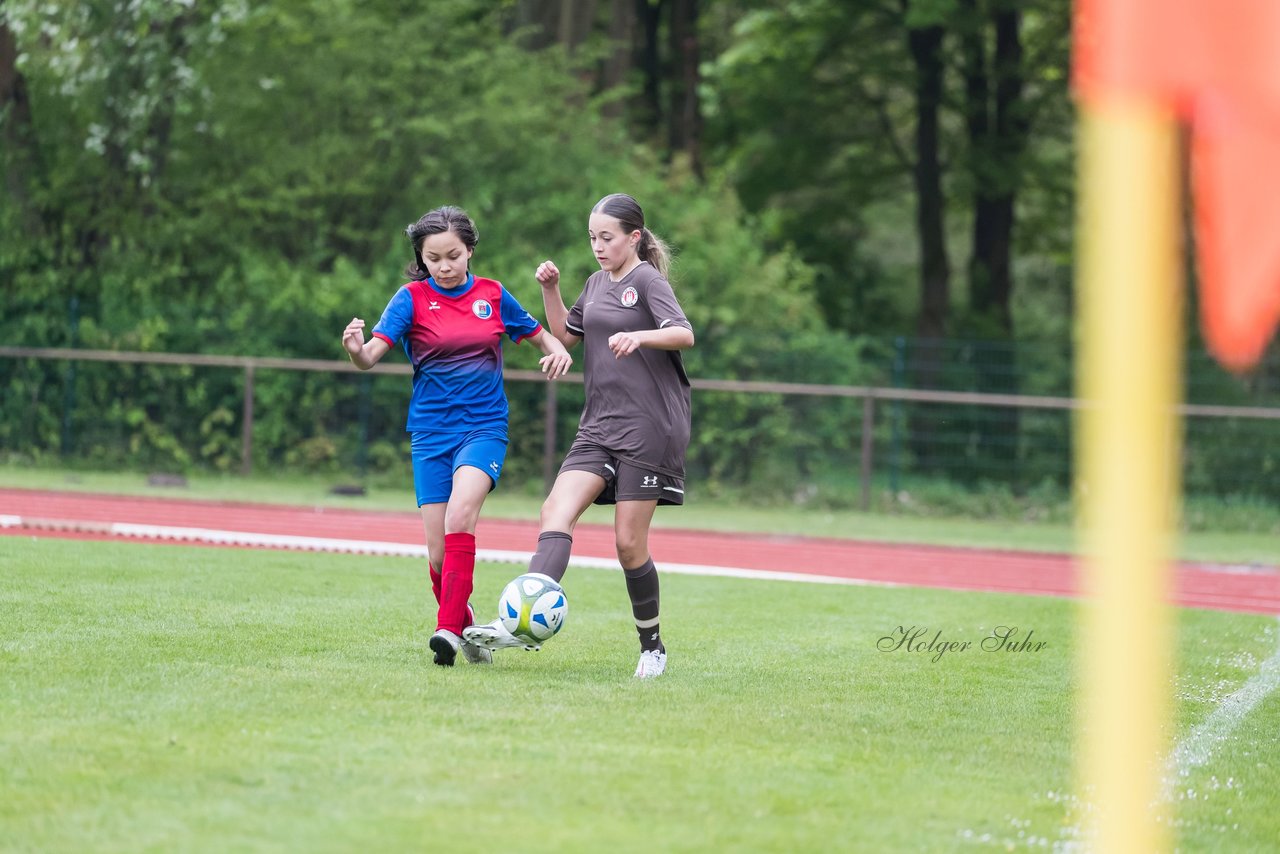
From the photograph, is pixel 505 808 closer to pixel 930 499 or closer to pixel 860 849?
pixel 860 849

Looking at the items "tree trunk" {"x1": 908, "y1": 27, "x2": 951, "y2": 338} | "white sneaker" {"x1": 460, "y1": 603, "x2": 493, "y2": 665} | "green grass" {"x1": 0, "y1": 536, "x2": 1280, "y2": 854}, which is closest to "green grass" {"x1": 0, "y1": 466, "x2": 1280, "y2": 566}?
"green grass" {"x1": 0, "y1": 536, "x2": 1280, "y2": 854}

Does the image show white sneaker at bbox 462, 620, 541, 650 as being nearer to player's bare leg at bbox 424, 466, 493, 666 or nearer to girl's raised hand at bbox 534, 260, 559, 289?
player's bare leg at bbox 424, 466, 493, 666

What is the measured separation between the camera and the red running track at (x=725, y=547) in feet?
44.4

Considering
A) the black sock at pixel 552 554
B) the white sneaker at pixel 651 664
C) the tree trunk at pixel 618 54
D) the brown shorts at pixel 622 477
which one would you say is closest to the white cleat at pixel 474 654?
the black sock at pixel 552 554

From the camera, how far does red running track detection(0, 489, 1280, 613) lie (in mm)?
13523

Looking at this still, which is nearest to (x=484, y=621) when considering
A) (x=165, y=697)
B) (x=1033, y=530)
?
(x=165, y=697)

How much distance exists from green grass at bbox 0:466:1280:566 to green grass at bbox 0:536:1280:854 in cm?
799

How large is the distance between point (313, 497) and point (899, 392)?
22.7 feet

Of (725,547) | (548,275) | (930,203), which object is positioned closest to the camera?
(548,275)

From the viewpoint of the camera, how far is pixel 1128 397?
241cm

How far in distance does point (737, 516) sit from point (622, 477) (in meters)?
12.3

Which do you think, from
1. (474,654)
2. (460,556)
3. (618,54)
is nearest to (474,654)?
(474,654)

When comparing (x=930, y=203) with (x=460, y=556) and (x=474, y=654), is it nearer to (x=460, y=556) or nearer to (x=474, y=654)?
(x=460, y=556)

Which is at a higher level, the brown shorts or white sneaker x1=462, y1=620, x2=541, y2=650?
the brown shorts
